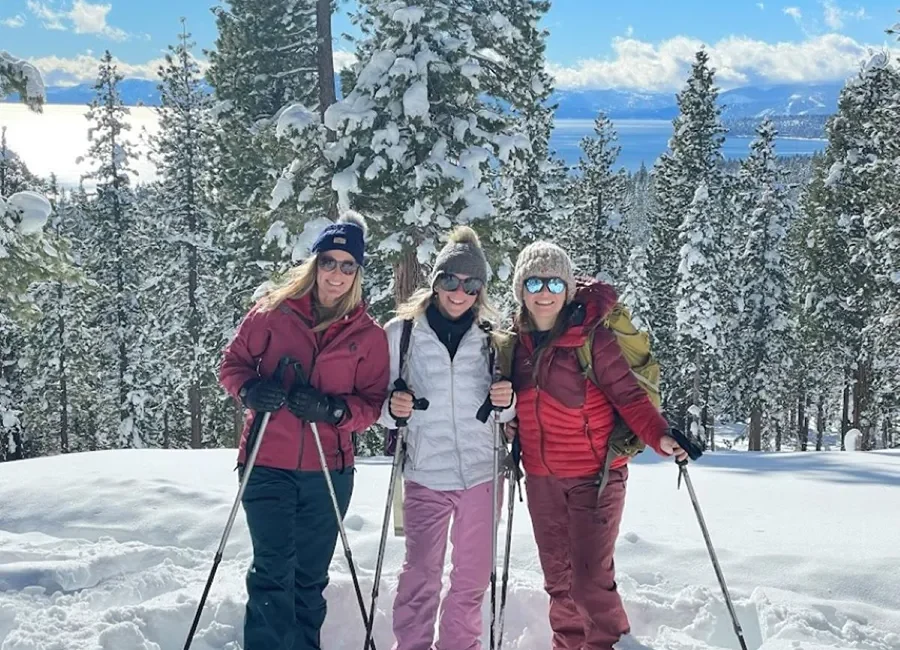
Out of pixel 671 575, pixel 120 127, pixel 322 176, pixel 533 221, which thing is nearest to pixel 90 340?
pixel 120 127

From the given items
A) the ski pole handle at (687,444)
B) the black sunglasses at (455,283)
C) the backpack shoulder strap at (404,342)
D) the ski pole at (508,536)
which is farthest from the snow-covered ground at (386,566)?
the black sunglasses at (455,283)

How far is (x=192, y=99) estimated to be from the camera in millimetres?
24578

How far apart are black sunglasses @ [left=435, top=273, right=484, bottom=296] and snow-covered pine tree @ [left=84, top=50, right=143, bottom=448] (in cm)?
2422

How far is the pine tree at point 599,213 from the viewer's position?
97.9ft

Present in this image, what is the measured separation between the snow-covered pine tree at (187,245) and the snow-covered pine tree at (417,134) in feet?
Result: 43.0

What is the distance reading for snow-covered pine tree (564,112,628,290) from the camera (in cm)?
2983

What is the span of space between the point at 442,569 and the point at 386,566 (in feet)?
4.72

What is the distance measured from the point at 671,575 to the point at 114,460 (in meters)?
7.28

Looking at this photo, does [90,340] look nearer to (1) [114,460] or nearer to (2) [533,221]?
(2) [533,221]

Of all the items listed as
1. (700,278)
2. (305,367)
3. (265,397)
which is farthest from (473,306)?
(700,278)

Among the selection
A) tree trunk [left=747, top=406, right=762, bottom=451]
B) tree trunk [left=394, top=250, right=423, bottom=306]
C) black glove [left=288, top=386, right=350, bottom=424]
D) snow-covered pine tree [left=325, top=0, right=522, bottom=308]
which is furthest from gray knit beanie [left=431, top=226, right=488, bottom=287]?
tree trunk [left=747, top=406, right=762, bottom=451]

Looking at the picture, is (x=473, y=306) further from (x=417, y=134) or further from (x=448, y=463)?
(x=417, y=134)

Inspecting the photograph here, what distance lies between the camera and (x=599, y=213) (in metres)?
29.8

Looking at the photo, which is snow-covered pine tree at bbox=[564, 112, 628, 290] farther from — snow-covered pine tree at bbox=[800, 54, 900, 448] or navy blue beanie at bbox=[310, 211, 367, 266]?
navy blue beanie at bbox=[310, 211, 367, 266]
